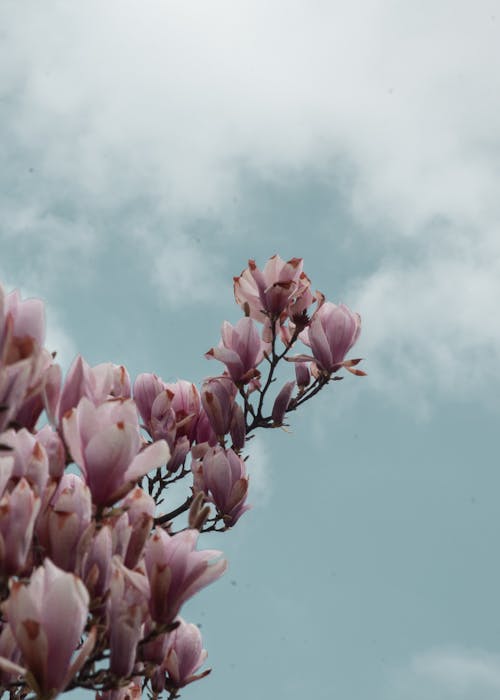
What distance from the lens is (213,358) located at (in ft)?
14.1

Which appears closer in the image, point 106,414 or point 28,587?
point 28,587

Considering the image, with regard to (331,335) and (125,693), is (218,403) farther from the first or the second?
(125,693)

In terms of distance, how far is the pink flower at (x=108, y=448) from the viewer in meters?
2.41

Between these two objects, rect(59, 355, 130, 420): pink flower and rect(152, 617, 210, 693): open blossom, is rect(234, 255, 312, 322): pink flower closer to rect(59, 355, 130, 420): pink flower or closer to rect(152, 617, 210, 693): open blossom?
rect(152, 617, 210, 693): open blossom

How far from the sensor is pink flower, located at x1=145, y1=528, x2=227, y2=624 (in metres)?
2.44

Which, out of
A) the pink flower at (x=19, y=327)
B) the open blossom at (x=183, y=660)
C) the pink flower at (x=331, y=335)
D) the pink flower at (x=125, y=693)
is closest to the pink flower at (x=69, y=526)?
the pink flower at (x=19, y=327)

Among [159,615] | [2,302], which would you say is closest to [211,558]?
[159,615]

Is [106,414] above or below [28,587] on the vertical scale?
above

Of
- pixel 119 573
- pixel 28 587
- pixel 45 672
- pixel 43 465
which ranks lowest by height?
pixel 45 672

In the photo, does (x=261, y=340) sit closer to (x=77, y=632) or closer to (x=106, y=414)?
(x=106, y=414)

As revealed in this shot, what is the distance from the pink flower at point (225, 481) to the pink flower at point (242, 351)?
17.3 inches

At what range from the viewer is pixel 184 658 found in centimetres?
370

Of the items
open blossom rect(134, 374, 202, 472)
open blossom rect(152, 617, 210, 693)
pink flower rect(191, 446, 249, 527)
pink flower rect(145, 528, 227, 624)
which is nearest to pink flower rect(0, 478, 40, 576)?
pink flower rect(145, 528, 227, 624)

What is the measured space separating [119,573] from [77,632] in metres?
0.30
